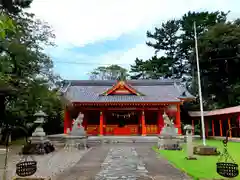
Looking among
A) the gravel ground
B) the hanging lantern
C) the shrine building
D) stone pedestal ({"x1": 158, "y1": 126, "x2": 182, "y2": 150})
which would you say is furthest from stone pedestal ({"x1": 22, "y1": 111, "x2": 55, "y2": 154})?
the hanging lantern

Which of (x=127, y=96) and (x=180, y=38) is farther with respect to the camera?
(x=180, y=38)

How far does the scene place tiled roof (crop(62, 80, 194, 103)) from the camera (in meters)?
22.4

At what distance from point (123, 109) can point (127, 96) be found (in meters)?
1.45

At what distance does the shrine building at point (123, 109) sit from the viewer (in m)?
21.7

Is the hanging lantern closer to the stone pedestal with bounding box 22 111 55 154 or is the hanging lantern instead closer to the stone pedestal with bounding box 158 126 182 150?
the stone pedestal with bounding box 158 126 182 150

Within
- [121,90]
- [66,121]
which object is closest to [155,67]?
[121,90]

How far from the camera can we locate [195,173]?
7230 mm

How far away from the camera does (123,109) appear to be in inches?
890

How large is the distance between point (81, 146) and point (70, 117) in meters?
Answer: 7.82

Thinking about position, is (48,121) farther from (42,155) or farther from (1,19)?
(1,19)

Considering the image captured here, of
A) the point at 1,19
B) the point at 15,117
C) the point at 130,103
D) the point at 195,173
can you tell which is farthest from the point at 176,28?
the point at 1,19

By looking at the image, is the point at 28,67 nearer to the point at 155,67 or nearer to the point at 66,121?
the point at 66,121

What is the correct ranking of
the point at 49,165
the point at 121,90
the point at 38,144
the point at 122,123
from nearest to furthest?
1. the point at 49,165
2. the point at 38,144
3. the point at 122,123
4. the point at 121,90

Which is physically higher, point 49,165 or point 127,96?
point 127,96
